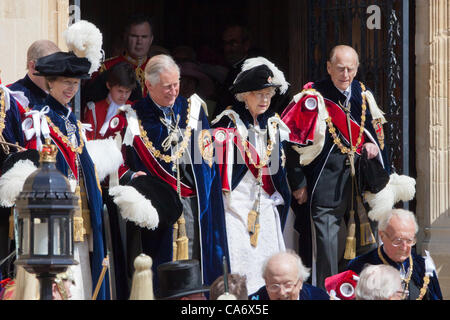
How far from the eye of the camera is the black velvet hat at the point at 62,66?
1010cm

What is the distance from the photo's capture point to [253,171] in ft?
36.4

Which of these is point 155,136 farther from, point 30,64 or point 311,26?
point 311,26

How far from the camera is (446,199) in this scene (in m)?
12.1

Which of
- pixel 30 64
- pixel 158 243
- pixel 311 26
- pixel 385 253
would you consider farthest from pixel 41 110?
pixel 311 26

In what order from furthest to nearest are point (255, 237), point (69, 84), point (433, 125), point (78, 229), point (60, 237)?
point (433, 125), point (255, 237), point (69, 84), point (78, 229), point (60, 237)

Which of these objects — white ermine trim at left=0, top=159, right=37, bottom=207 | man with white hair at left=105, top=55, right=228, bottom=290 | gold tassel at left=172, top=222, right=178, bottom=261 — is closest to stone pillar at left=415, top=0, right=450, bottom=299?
man with white hair at left=105, top=55, right=228, bottom=290

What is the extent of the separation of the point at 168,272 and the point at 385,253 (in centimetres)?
161

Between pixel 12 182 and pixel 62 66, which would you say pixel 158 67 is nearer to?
pixel 62 66

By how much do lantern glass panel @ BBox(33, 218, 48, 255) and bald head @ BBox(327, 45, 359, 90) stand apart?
4.09m

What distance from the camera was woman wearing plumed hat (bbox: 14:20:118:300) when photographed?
10.1m

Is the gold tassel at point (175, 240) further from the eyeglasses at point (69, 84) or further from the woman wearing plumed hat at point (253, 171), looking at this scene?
the eyeglasses at point (69, 84)

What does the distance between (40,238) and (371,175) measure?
157 inches

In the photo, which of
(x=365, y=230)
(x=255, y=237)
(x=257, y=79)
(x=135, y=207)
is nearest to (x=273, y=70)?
(x=257, y=79)

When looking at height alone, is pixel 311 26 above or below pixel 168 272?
above
